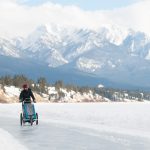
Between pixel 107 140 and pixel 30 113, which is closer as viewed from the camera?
pixel 107 140

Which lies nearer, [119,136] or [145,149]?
[145,149]

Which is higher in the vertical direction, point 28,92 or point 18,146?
point 28,92

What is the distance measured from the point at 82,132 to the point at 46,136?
292cm

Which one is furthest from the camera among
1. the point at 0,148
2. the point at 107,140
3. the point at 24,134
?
the point at 24,134

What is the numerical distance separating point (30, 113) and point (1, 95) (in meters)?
158

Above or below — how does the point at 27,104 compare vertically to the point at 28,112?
above

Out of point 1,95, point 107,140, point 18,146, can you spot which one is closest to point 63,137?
point 107,140

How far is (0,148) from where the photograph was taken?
20.8 m

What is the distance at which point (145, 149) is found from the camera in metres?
21.5

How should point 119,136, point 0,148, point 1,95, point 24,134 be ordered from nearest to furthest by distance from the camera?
point 0,148, point 119,136, point 24,134, point 1,95

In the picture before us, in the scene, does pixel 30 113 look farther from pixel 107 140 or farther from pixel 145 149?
pixel 145 149

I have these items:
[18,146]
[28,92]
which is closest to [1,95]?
[28,92]

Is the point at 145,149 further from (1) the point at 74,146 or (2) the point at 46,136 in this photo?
(2) the point at 46,136

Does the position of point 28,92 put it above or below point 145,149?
above
